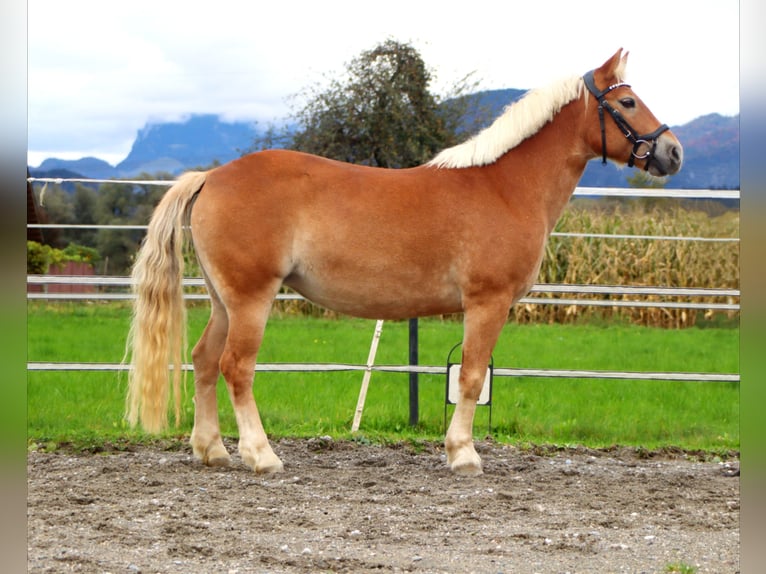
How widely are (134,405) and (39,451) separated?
0.96m

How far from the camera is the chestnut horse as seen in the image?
14.7 feet

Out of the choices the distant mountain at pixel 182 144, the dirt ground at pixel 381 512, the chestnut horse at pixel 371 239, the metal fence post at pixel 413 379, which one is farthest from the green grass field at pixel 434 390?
the distant mountain at pixel 182 144

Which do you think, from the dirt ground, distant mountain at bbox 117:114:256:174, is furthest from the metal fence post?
distant mountain at bbox 117:114:256:174

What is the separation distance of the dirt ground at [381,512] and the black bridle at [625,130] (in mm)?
1882

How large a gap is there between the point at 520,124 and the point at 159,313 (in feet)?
7.85

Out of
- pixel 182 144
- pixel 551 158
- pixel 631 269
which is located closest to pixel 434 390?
pixel 551 158

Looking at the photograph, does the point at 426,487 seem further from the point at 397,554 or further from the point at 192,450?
the point at 192,450

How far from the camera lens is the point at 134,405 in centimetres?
452

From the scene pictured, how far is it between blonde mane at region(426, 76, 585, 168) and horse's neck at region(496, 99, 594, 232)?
52mm

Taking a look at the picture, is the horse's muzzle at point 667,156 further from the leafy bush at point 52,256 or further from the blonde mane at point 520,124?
the leafy bush at point 52,256

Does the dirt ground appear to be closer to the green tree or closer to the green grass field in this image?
the green grass field

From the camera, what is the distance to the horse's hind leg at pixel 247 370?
4422 mm

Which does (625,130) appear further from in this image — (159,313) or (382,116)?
(382,116)

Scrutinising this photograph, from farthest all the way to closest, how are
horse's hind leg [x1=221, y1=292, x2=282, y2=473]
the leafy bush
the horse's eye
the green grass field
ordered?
1. the leafy bush
2. the green grass field
3. the horse's eye
4. horse's hind leg [x1=221, y1=292, x2=282, y2=473]
